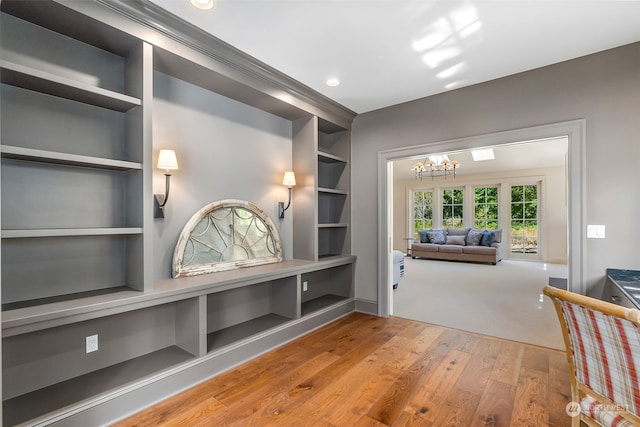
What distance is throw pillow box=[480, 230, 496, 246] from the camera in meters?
8.12

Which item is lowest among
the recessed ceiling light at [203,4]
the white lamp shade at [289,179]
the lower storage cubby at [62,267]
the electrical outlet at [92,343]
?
the electrical outlet at [92,343]

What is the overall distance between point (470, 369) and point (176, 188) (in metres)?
2.87

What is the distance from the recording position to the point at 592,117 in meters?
2.54

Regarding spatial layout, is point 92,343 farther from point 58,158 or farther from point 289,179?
point 289,179

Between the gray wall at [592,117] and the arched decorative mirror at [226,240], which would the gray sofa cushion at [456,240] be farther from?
the arched decorative mirror at [226,240]

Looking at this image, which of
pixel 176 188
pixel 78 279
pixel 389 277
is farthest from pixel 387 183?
pixel 78 279

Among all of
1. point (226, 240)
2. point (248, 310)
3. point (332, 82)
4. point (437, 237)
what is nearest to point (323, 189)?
point (332, 82)

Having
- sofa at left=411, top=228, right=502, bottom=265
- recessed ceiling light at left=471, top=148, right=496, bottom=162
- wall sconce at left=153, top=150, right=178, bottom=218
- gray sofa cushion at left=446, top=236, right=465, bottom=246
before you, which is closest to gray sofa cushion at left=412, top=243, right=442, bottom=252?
sofa at left=411, top=228, right=502, bottom=265

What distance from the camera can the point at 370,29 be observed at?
217cm

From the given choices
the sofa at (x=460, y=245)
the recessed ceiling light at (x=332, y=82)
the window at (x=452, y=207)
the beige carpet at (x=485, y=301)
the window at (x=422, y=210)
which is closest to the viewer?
the recessed ceiling light at (x=332, y=82)

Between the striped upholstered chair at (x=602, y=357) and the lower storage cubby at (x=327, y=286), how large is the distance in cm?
256

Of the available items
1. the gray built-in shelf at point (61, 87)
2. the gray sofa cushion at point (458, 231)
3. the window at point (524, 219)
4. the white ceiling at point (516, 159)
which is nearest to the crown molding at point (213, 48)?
the gray built-in shelf at point (61, 87)

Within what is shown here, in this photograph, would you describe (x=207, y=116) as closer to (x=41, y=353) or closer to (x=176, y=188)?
(x=176, y=188)

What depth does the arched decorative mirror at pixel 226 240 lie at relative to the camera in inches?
99.4
